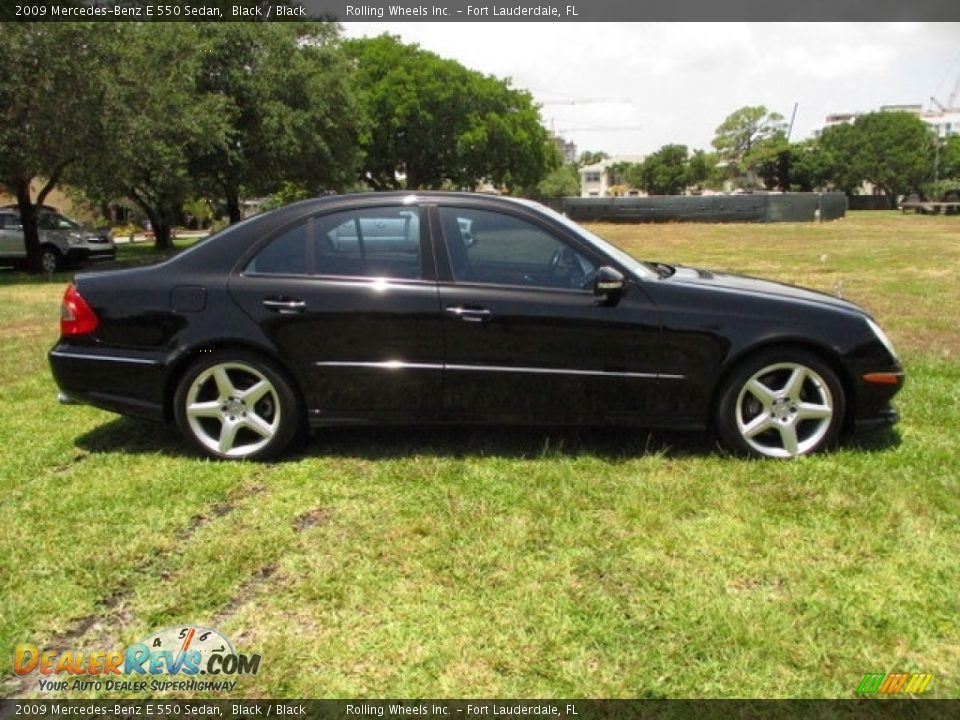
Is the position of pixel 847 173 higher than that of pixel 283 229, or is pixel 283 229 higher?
pixel 847 173

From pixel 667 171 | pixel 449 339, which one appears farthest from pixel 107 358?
pixel 667 171

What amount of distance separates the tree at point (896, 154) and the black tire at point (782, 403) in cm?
8486

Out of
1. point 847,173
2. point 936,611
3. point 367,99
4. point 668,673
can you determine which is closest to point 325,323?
point 668,673

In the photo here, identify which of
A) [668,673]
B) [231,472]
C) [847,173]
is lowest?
[668,673]

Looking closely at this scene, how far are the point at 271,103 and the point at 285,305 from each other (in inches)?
913

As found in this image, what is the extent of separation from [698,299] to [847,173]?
285ft

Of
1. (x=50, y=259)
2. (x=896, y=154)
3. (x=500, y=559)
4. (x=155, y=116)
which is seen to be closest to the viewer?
(x=500, y=559)

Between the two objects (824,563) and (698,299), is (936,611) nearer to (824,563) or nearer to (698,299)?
(824,563)

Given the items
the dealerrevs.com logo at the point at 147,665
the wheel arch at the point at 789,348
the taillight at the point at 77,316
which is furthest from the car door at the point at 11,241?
the wheel arch at the point at 789,348

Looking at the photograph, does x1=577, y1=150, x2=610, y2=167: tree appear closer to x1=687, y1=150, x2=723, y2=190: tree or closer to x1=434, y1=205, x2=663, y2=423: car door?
x1=687, y1=150, x2=723, y2=190: tree

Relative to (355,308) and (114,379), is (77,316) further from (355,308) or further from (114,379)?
(355,308)

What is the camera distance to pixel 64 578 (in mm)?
2814

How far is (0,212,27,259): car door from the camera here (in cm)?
1877

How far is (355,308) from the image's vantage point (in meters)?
3.87
